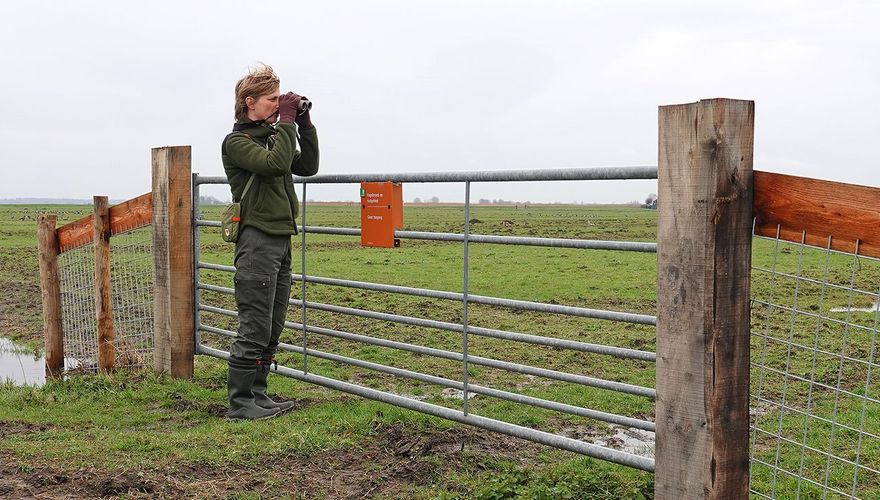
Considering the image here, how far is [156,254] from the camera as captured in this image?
7098 mm

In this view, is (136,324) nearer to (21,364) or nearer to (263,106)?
(21,364)

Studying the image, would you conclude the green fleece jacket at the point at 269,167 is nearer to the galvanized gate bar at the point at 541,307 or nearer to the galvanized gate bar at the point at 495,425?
the galvanized gate bar at the point at 541,307

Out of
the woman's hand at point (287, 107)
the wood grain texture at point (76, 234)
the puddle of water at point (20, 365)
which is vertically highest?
the woman's hand at point (287, 107)

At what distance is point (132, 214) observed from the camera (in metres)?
7.34

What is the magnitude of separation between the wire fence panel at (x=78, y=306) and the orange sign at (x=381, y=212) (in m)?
3.38

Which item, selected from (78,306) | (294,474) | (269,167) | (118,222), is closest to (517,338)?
(294,474)

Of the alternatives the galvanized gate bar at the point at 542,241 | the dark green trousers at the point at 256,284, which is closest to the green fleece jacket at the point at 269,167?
the dark green trousers at the point at 256,284

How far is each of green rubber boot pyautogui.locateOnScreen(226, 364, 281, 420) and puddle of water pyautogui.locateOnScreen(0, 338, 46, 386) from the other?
3.52 meters

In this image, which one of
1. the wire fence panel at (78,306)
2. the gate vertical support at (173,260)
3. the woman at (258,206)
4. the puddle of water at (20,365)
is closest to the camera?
the woman at (258,206)

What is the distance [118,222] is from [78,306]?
1468 mm

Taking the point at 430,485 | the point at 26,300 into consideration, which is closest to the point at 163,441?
the point at 430,485

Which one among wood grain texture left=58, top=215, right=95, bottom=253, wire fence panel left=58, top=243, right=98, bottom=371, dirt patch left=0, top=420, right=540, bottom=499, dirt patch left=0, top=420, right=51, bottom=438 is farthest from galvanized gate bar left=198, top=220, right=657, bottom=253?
wire fence panel left=58, top=243, right=98, bottom=371

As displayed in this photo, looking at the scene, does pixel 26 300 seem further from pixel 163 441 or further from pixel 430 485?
pixel 430 485

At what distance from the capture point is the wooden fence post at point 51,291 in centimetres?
801
